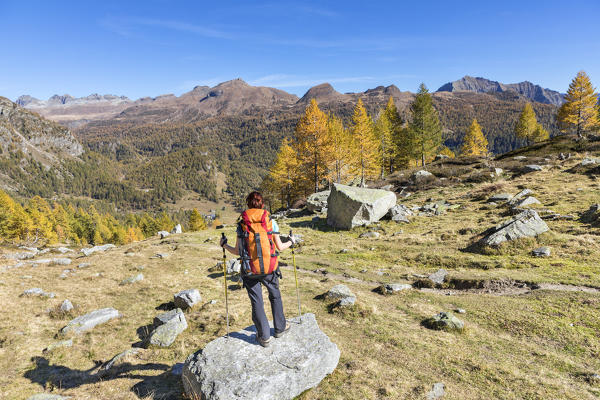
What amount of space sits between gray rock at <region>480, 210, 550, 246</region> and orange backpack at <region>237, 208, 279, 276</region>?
17099mm

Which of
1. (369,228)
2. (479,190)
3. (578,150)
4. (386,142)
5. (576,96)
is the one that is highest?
(576,96)

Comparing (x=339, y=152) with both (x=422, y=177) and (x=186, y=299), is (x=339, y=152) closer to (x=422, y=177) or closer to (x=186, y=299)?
(x=422, y=177)

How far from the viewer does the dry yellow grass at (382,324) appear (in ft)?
23.3

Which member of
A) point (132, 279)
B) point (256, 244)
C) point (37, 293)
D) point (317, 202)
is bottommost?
point (132, 279)

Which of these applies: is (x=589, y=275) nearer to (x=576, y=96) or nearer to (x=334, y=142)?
(x=334, y=142)

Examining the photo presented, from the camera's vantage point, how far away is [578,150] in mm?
46656

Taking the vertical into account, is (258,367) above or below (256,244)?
below

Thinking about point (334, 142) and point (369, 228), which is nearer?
point (369, 228)

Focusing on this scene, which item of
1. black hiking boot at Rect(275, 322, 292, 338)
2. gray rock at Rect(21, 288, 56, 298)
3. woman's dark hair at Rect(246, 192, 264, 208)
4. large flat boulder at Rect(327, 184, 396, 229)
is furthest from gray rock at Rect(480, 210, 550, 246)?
gray rock at Rect(21, 288, 56, 298)

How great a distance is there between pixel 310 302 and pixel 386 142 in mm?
49176

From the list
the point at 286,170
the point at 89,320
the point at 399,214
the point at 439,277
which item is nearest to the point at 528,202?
the point at 399,214

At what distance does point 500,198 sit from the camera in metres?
27.9

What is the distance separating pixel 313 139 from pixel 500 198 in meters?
28.1

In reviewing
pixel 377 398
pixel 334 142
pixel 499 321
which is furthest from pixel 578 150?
pixel 377 398
